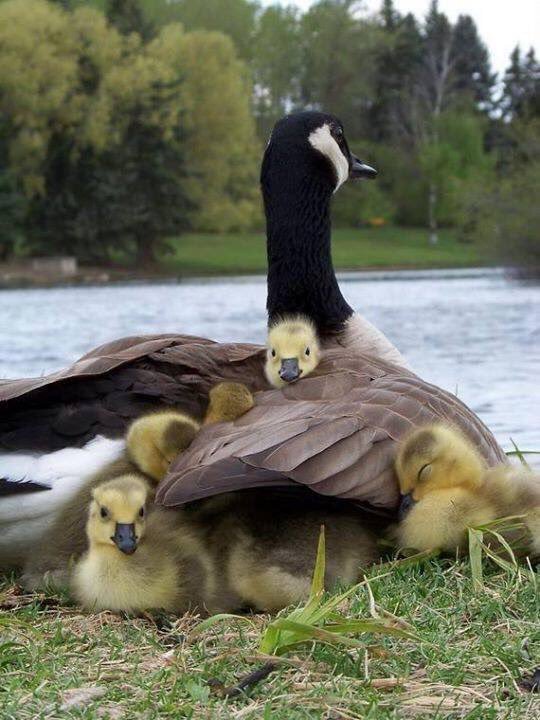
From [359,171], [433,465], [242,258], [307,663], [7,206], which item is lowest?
[242,258]

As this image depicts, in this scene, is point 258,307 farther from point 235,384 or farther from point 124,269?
point 124,269

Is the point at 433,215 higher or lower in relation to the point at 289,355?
lower

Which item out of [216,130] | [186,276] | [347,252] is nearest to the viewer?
[186,276]

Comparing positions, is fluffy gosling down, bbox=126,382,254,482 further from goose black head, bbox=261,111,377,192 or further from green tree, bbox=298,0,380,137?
green tree, bbox=298,0,380,137

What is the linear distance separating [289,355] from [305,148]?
4.10ft

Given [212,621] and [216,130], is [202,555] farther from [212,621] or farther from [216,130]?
[216,130]

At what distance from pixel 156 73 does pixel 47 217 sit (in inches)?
190

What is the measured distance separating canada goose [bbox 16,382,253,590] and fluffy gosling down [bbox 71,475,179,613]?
215 millimetres

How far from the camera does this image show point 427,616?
8.00 feet

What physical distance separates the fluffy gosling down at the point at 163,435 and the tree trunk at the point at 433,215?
35640mm

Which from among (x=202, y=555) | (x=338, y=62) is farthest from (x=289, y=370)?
(x=338, y=62)

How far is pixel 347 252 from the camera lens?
112ft

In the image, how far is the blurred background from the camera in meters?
10.8

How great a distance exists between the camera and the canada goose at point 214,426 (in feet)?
8.46
